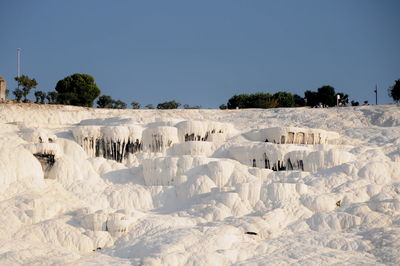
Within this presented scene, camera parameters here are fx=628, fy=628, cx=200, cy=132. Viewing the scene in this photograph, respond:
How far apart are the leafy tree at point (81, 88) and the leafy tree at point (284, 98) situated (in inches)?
874

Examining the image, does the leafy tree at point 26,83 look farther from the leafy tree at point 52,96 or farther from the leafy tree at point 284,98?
the leafy tree at point 284,98

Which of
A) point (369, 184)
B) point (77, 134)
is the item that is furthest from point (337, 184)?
point (77, 134)

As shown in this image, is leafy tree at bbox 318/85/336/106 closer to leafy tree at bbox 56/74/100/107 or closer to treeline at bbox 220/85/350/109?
treeline at bbox 220/85/350/109

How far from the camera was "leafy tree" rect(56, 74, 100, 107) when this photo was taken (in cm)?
6975

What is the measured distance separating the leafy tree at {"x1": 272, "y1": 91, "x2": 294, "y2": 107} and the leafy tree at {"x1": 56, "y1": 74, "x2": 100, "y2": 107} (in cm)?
2219

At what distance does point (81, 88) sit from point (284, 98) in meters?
25.1

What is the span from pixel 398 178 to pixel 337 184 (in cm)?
326

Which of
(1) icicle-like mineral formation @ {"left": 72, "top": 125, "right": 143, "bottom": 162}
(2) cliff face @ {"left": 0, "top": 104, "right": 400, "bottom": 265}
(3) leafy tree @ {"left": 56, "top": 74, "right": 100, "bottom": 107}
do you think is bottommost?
(2) cliff face @ {"left": 0, "top": 104, "right": 400, "bottom": 265}

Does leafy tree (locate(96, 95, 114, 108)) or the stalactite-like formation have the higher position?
leafy tree (locate(96, 95, 114, 108))

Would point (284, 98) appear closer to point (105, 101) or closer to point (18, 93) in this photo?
point (105, 101)

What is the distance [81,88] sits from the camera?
70.2 metres

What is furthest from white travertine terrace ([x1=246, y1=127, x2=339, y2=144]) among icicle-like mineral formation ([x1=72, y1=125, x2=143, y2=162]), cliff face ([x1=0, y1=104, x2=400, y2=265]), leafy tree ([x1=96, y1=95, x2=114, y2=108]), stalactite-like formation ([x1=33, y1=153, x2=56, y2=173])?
leafy tree ([x1=96, y1=95, x2=114, y2=108])

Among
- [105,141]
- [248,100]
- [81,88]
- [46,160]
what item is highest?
[81,88]

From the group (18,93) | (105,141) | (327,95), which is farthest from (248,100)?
(105,141)
